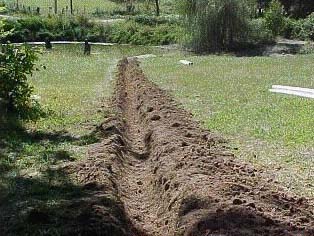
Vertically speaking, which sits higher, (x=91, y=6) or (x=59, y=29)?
(x=91, y=6)

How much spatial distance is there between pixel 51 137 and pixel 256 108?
5.71m

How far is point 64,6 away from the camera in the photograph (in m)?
81.0

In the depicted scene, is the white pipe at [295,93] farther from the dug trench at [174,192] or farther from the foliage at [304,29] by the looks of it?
the foliage at [304,29]

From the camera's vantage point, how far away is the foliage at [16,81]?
15.1 meters

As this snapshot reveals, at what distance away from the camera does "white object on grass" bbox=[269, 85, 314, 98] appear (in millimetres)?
18275

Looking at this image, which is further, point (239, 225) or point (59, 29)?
point (59, 29)

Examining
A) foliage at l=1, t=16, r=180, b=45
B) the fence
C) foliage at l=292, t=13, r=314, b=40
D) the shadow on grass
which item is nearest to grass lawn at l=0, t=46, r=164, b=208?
the shadow on grass

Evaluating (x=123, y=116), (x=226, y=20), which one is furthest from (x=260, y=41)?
(x=123, y=116)

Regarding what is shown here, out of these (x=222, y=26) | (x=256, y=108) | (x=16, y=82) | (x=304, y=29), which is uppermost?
(x=16, y=82)

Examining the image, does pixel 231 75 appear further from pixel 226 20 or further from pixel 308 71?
pixel 226 20

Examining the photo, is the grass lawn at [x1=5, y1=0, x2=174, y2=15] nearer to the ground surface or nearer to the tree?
the ground surface

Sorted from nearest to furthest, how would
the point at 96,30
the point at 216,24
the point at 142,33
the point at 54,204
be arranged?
the point at 54,204 < the point at 216,24 < the point at 142,33 < the point at 96,30

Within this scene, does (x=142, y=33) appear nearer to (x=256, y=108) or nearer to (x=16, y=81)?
(x=256, y=108)

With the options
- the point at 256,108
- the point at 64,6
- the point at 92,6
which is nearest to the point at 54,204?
the point at 256,108
